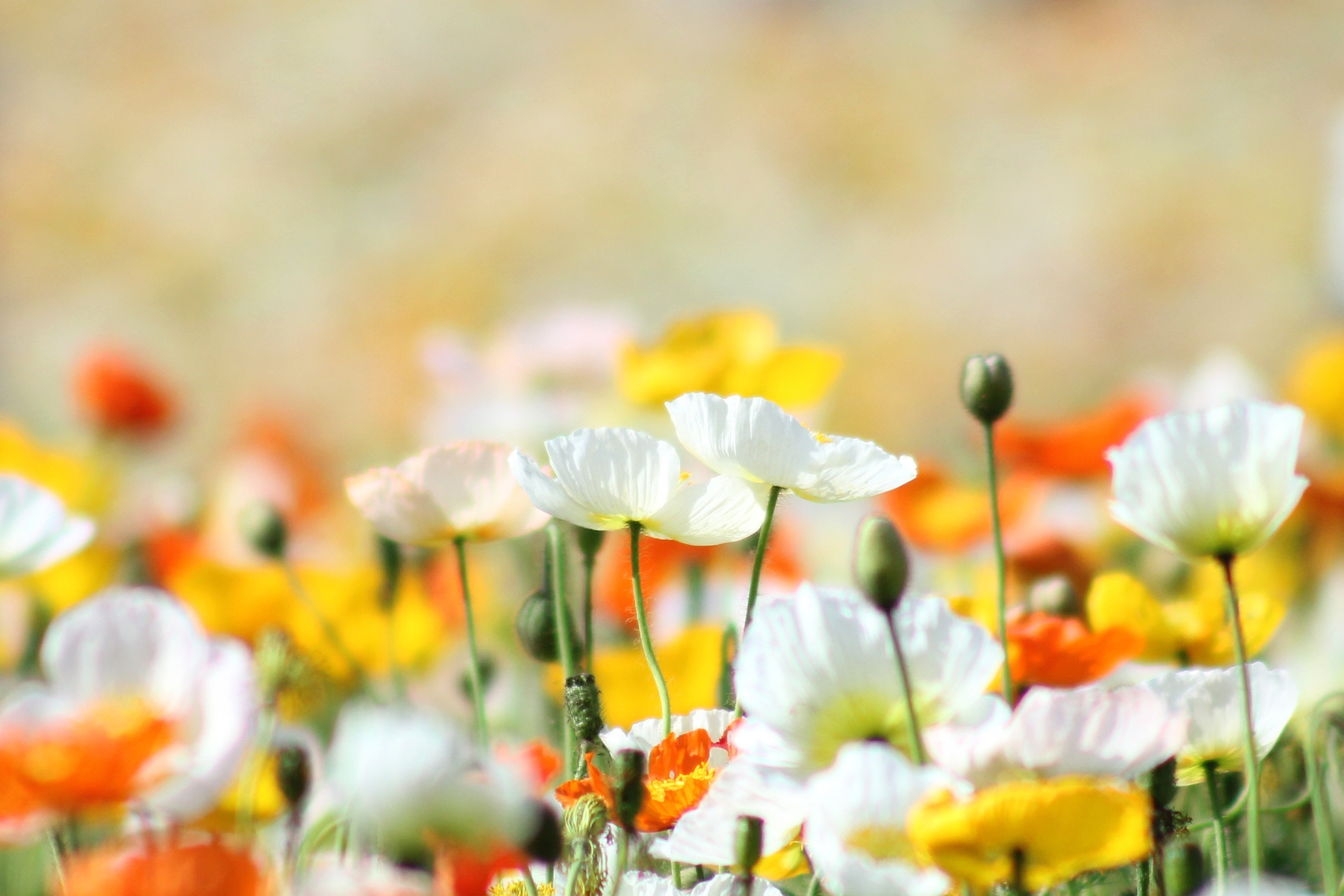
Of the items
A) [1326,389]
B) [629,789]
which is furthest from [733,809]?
[1326,389]

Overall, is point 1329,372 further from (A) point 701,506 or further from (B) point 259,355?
(B) point 259,355

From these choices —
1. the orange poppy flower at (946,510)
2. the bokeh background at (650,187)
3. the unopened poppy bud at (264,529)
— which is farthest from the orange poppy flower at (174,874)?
the bokeh background at (650,187)

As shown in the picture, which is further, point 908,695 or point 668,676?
point 668,676

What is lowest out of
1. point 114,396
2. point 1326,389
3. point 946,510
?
point 946,510

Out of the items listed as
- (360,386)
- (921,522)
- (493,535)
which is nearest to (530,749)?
(493,535)

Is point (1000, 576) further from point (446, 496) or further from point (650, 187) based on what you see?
point (650, 187)
